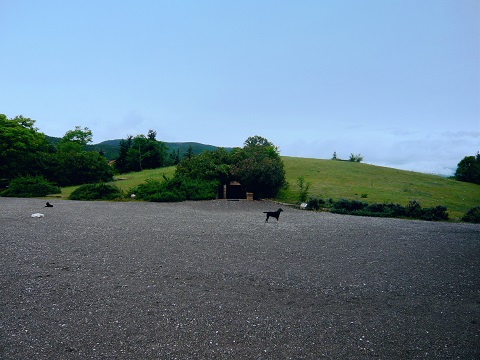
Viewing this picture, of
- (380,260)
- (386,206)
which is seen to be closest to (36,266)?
(380,260)

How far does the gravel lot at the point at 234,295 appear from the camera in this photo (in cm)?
484

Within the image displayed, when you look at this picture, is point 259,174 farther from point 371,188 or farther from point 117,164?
point 117,164

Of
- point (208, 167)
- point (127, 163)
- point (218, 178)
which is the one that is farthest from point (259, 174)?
point (127, 163)

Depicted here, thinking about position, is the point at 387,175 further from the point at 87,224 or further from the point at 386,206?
the point at 87,224

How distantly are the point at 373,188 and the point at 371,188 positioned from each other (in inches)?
8.7

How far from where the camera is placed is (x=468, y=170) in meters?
52.6

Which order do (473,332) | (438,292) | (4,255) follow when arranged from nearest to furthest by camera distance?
1. (473,332)
2. (438,292)
3. (4,255)

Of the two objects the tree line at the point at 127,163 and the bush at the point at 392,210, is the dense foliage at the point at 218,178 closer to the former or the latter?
the tree line at the point at 127,163

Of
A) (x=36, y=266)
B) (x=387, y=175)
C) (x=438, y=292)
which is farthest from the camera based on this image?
(x=387, y=175)

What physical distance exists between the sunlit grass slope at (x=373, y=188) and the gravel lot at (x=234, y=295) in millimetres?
14543

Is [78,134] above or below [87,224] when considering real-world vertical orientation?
above

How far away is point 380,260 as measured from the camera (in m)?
9.88

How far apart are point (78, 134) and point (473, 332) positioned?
291 feet

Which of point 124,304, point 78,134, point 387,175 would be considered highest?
point 78,134
